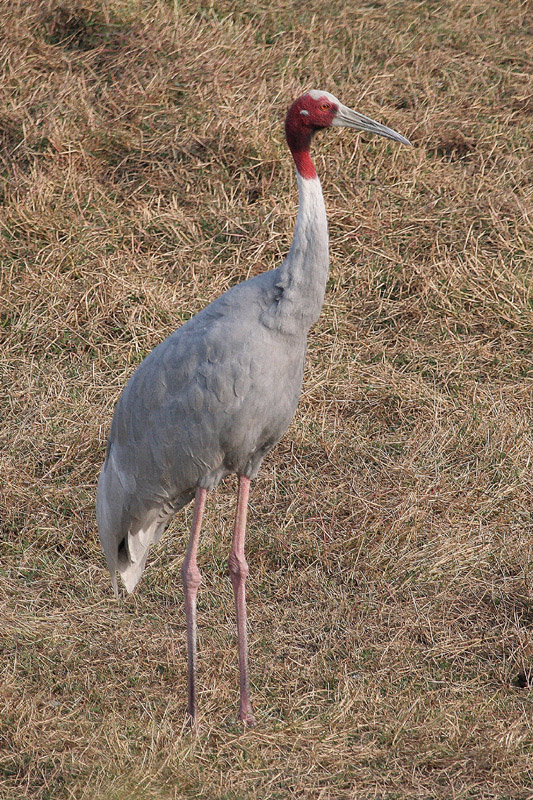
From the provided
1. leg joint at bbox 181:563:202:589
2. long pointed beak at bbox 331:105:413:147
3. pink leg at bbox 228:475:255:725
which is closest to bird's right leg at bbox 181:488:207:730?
leg joint at bbox 181:563:202:589

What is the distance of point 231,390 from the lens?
3.04 metres

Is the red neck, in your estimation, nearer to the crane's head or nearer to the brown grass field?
the crane's head

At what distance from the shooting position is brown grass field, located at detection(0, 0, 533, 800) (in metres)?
3.08

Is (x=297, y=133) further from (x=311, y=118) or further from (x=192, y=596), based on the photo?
(x=192, y=596)

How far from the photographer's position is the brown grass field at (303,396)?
3.08m

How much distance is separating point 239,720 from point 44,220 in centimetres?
315

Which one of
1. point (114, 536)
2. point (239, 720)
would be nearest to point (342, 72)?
point (114, 536)

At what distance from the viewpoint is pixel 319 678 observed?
3.42m

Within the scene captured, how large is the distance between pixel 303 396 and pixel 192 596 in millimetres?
1601

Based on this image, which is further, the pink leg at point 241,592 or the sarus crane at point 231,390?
the pink leg at point 241,592

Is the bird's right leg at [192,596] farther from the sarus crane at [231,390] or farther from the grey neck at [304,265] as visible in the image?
the grey neck at [304,265]

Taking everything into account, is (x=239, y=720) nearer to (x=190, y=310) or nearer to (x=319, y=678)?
(x=319, y=678)

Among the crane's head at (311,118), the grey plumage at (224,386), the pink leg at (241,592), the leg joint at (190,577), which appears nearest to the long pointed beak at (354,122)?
the crane's head at (311,118)

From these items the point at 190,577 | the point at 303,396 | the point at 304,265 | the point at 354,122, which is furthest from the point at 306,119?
the point at 303,396
